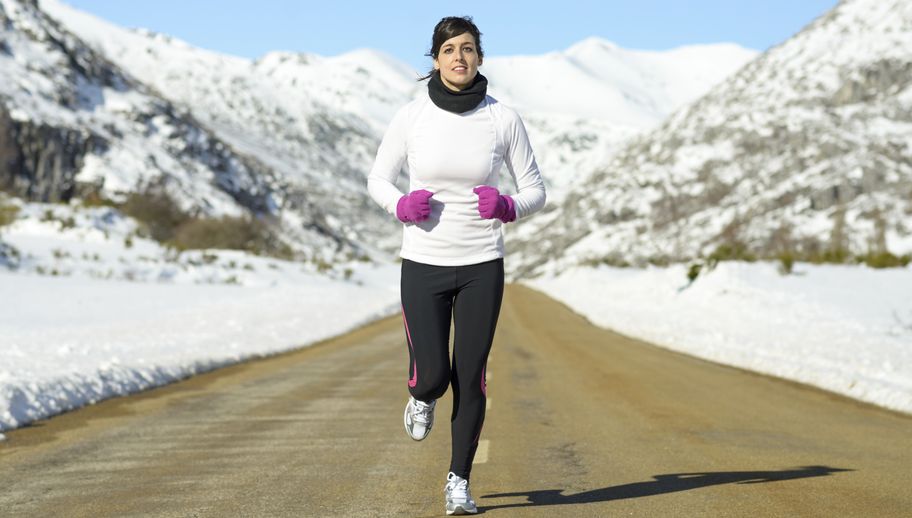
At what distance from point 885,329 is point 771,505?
16875 mm

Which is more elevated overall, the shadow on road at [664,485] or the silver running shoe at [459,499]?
the silver running shoe at [459,499]

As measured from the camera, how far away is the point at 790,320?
24203 millimetres

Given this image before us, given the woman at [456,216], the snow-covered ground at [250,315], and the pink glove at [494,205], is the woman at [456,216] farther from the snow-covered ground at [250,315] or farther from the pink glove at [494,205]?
the snow-covered ground at [250,315]

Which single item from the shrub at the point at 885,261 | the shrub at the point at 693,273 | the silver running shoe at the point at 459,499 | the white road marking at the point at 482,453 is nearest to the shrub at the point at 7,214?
the shrub at the point at 693,273

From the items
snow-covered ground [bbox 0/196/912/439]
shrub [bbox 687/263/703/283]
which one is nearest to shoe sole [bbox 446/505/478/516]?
snow-covered ground [bbox 0/196/912/439]

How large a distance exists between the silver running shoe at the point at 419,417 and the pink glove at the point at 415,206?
108cm

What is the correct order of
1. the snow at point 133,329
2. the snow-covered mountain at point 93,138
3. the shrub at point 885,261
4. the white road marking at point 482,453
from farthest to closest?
the snow-covered mountain at point 93,138 < the shrub at point 885,261 < the snow at point 133,329 < the white road marking at point 482,453

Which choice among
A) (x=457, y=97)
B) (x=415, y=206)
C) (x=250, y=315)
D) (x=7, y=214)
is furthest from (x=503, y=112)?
(x=7, y=214)

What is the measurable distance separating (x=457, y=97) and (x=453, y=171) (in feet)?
1.30

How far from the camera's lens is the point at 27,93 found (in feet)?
263

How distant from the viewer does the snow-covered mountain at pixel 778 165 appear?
112 meters

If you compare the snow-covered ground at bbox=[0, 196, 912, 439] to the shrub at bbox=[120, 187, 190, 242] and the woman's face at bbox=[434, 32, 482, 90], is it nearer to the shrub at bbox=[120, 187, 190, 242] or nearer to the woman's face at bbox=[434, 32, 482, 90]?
the woman's face at bbox=[434, 32, 482, 90]

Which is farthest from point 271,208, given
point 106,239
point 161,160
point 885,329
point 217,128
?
point 885,329

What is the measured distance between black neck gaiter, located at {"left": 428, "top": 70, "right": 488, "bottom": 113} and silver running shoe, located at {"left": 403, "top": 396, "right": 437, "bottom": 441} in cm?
163
